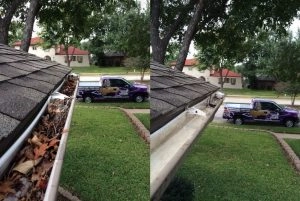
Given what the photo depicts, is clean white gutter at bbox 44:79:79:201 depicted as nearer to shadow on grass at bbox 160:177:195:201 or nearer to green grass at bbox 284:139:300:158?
shadow on grass at bbox 160:177:195:201

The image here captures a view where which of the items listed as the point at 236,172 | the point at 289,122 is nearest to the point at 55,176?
the point at 236,172

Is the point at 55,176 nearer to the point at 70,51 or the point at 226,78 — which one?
the point at 226,78

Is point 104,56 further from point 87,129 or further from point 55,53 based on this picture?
point 87,129

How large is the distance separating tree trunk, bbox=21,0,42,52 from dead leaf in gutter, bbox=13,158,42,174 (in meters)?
4.07

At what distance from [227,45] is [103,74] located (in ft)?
3.94

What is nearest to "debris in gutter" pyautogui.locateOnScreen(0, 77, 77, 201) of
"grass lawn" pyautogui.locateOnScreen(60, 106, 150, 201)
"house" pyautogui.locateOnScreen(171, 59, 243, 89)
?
"house" pyautogui.locateOnScreen(171, 59, 243, 89)

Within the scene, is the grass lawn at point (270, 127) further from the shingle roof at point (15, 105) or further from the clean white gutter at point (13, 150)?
the clean white gutter at point (13, 150)

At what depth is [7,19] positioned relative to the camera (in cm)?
550

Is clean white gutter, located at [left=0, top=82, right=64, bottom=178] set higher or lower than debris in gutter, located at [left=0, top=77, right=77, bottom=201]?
higher

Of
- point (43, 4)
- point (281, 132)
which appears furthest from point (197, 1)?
point (281, 132)

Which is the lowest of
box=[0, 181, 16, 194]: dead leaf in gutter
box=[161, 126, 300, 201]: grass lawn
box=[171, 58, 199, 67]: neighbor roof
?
box=[161, 126, 300, 201]: grass lawn

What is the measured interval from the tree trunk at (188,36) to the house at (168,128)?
556 mm

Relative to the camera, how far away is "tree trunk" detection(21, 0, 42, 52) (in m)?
4.91

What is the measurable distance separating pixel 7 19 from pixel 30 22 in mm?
433
